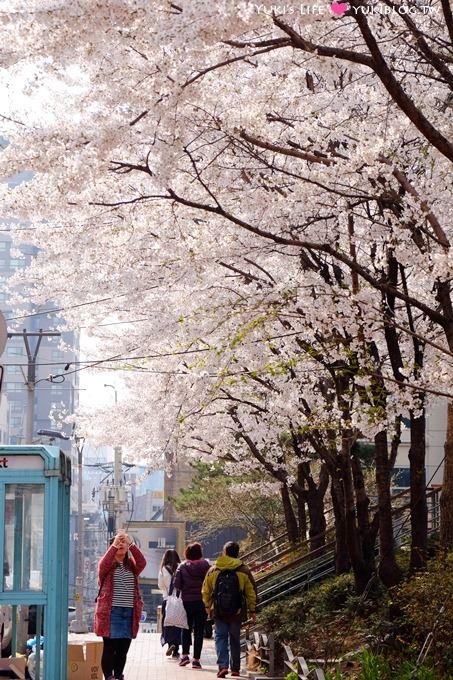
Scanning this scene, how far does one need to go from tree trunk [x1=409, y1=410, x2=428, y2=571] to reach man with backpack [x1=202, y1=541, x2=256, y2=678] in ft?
6.53

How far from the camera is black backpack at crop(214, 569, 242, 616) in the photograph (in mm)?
13273

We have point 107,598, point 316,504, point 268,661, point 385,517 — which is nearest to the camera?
point 107,598

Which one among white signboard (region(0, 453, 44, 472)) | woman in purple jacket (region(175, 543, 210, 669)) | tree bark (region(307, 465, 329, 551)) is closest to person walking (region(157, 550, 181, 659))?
woman in purple jacket (region(175, 543, 210, 669))

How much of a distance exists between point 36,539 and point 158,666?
254 inches

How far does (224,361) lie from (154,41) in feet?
27.4

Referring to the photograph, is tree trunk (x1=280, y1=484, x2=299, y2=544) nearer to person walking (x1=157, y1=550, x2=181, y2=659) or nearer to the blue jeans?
person walking (x1=157, y1=550, x2=181, y2=659)

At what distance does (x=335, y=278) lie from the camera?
555 inches

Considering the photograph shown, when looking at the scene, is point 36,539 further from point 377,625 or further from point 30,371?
point 30,371

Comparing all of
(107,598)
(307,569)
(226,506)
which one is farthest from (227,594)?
(226,506)

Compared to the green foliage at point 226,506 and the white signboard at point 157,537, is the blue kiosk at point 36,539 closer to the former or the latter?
the green foliage at point 226,506

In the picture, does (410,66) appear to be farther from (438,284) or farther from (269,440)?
(269,440)

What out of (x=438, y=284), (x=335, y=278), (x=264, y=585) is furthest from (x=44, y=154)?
(x=264, y=585)

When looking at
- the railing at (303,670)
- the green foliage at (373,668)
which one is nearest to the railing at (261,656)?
the railing at (303,670)

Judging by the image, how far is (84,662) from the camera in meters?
12.1
